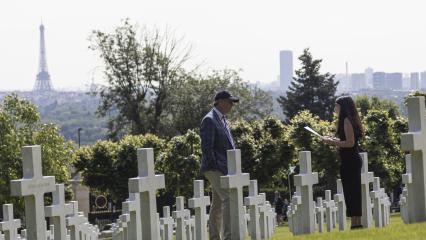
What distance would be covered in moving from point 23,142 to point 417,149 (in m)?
39.6

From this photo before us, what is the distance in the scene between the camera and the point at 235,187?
52.2 feet

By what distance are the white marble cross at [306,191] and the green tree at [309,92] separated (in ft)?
282

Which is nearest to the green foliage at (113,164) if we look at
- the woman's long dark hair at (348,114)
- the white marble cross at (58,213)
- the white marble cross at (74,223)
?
the white marble cross at (74,223)

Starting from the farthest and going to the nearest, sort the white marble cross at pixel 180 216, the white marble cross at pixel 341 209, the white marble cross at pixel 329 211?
the white marble cross at pixel 329 211, the white marble cross at pixel 180 216, the white marble cross at pixel 341 209

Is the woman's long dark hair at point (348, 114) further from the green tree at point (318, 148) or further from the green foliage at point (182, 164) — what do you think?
the green foliage at point (182, 164)

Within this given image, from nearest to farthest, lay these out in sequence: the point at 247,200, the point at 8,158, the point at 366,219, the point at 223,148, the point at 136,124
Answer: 1. the point at 223,148
2. the point at 366,219
3. the point at 247,200
4. the point at 8,158
5. the point at 136,124

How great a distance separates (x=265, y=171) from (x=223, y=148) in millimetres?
38258

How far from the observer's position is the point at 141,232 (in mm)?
16172

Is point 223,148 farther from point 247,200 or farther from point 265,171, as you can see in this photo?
point 265,171

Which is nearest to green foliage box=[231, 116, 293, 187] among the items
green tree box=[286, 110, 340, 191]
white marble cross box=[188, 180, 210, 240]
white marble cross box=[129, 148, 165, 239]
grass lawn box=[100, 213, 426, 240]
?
green tree box=[286, 110, 340, 191]

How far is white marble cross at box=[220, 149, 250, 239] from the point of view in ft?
51.9

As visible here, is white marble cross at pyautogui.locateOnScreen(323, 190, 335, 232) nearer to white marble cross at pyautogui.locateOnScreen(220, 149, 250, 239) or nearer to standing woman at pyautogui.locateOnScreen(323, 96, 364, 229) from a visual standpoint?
standing woman at pyautogui.locateOnScreen(323, 96, 364, 229)

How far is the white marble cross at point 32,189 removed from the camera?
1418 cm

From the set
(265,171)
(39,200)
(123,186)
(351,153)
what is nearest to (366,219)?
(351,153)
